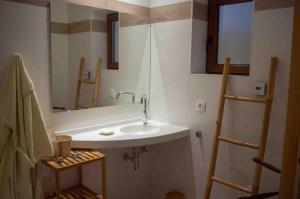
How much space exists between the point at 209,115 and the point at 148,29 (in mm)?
1010

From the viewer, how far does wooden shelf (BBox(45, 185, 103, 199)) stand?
2033mm

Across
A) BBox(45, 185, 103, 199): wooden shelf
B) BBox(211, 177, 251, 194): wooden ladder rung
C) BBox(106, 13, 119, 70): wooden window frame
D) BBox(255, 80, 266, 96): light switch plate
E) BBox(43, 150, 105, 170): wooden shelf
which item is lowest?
BBox(45, 185, 103, 199): wooden shelf

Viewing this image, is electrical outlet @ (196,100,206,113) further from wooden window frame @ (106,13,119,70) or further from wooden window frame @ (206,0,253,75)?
wooden window frame @ (106,13,119,70)

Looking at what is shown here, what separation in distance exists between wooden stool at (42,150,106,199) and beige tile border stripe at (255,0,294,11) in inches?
57.2

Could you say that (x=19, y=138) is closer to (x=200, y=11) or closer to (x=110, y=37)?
(x=110, y=37)

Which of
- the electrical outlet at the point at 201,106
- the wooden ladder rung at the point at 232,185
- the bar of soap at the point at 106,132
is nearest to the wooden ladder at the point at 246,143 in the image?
the wooden ladder rung at the point at 232,185

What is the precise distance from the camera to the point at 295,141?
3.18 feet

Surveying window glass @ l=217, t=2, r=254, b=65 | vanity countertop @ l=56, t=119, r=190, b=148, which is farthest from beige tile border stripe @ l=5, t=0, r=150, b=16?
vanity countertop @ l=56, t=119, r=190, b=148

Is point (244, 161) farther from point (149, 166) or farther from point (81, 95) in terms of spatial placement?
point (81, 95)

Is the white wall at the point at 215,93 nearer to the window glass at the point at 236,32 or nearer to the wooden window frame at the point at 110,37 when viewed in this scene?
the window glass at the point at 236,32

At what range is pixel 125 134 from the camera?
221 cm

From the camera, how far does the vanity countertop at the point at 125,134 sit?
1.96 meters

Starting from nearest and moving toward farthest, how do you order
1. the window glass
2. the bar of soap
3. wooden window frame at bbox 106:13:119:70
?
the bar of soap → the window glass → wooden window frame at bbox 106:13:119:70

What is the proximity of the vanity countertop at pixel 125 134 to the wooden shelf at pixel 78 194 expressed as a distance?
39cm
